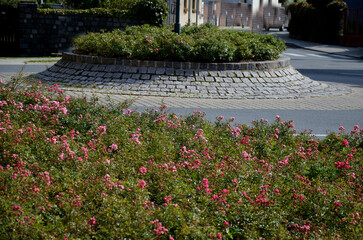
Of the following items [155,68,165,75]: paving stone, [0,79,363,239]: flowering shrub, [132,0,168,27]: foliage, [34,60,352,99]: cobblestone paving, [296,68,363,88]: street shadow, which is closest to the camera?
[0,79,363,239]: flowering shrub

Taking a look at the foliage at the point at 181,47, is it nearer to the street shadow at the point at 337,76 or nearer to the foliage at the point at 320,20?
the street shadow at the point at 337,76

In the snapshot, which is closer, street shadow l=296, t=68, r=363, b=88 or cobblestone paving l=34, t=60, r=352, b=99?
cobblestone paving l=34, t=60, r=352, b=99

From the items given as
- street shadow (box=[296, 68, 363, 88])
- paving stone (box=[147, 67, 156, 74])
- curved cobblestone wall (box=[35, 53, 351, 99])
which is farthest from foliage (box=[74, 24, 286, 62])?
street shadow (box=[296, 68, 363, 88])

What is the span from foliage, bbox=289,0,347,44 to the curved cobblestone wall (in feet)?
78.4

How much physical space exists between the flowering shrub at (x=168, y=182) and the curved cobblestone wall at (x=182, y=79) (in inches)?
179

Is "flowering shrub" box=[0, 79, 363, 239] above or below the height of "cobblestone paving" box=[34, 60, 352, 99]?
below

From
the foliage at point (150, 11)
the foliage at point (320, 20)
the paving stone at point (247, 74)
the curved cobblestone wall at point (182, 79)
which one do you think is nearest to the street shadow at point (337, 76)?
the curved cobblestone wall at point (182, 79)

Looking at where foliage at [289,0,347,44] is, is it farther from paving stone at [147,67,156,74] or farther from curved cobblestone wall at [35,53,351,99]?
paving stone at [147,67,156,74]

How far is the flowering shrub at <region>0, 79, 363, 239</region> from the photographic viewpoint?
325 centimetres

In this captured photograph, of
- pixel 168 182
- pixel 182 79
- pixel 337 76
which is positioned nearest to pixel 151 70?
pixel 182 79

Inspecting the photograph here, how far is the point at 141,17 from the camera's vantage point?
23.2m

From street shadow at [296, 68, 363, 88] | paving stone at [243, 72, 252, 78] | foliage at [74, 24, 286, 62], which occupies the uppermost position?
foliage at [74, 24, 286, 62]

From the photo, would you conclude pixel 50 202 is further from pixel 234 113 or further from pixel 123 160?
pixel 234 113

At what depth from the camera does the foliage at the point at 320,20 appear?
112 ft
